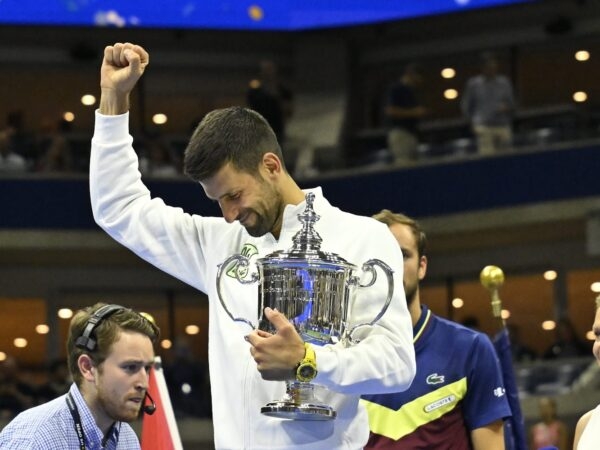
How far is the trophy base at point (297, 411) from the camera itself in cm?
359

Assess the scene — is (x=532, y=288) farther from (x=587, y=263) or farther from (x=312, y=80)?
(x=312, y=80)

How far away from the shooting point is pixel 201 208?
17.5 meters

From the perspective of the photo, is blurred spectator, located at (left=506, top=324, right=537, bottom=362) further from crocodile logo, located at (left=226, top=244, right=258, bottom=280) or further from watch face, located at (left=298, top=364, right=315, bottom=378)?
watch face, located at (left=298, top=364, right=315, bottom=378)

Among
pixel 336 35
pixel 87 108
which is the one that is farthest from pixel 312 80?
pixel 87 108

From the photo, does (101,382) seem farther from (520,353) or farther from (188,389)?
(520,353)

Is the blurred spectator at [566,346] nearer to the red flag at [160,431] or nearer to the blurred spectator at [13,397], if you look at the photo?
the blurred spectator at [13,397]

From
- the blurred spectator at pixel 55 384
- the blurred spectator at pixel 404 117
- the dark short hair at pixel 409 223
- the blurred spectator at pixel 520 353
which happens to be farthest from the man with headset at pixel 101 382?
the blurred spectator at pixel 404 117

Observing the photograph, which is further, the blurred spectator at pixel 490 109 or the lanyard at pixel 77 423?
the blurred spectator at pixel 490 109

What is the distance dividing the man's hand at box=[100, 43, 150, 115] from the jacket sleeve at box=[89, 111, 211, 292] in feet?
0.11

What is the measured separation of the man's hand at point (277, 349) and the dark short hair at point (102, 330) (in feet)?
3.18

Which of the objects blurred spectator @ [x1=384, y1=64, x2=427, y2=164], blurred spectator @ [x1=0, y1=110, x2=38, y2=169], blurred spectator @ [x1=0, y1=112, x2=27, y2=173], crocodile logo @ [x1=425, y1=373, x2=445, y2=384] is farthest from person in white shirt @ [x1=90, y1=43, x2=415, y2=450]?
blurred spectator @ [x1=0, y1=110, x2=38, y2=169]

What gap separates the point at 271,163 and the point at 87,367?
97 cm

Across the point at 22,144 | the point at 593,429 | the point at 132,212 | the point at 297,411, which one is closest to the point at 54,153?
the point at 22,144

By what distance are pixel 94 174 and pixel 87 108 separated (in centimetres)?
1680
